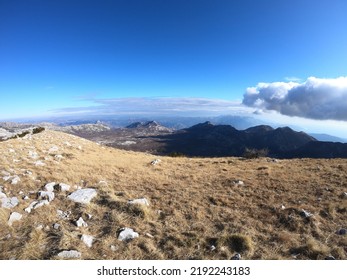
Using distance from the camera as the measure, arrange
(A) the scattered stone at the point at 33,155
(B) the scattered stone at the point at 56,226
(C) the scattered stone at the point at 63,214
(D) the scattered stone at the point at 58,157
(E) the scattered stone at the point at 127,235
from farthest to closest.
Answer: (D) the scattered stone at the point at 58,157, (A) the scattered stone at the point at 33,155, (C) the scattered stone at the point at 63,214, (B) the scattered stone at the point at 56,226, (E) the scattered stone at the point at 127,235

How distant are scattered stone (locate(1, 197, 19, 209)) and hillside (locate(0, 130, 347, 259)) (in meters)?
0.04

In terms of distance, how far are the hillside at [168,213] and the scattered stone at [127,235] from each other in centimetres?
7

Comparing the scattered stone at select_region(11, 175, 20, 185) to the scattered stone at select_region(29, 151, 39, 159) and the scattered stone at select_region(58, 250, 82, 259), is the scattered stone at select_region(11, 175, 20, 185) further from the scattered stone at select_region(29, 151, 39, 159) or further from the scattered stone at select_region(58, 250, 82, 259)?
the scattered stone at select_region(58, 250, 82, 259)

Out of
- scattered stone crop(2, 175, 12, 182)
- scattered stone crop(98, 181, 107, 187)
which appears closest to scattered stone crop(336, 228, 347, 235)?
scattered stone crop(98, 181, 107, 187)

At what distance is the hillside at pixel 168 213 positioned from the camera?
30.7ft

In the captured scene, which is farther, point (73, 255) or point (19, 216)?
point (19, 216)

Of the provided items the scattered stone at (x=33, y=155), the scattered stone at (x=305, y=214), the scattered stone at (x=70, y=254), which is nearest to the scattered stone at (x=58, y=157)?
the scattered stone at (x=33, y=155)

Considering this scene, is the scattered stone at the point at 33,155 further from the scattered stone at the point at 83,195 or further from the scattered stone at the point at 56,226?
the scattered stone at the point at 56,226

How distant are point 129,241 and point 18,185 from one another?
Answer: 343 inches

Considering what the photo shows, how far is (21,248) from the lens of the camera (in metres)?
9.02

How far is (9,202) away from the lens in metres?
12.4

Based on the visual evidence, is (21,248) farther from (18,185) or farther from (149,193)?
(149,193)

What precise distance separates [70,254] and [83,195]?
563 centimetres
